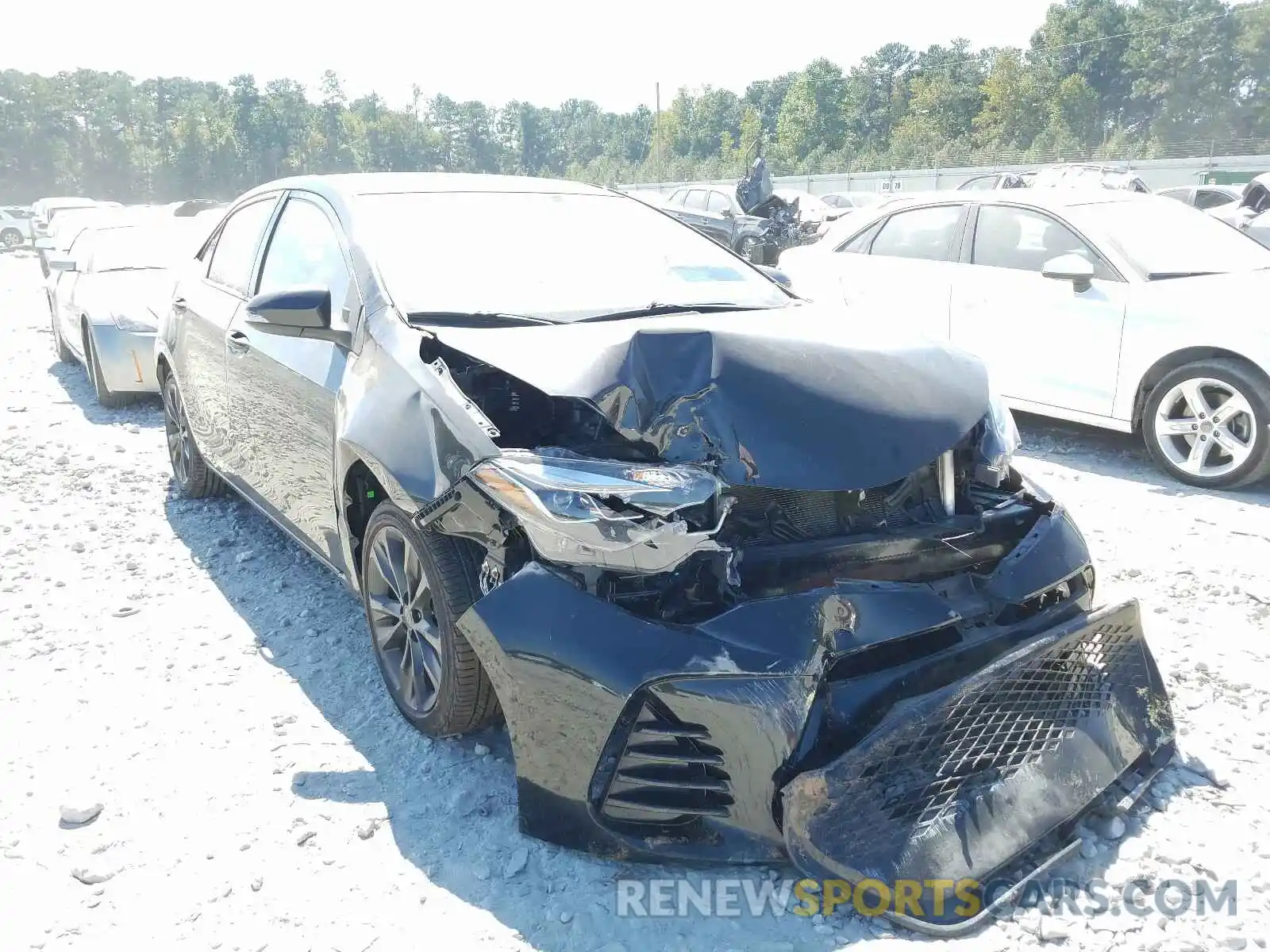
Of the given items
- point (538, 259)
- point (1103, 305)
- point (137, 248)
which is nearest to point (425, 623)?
point (538, 259)

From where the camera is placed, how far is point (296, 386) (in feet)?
11.6

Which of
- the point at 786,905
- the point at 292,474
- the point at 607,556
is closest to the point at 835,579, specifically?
the point at 607,556

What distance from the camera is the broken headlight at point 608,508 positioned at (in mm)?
2205

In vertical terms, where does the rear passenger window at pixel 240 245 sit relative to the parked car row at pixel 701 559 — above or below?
above

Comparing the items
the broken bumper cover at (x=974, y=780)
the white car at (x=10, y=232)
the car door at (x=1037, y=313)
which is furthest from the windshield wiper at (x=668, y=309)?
the white car at (x=10, y=232)

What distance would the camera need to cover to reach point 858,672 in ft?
7.41

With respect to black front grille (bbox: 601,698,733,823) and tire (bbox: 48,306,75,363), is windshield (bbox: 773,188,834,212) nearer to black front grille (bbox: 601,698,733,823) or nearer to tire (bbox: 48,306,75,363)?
tire (bbox: 48,306,75,363)

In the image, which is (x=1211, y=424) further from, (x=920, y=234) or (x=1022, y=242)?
(x=920, y=234)

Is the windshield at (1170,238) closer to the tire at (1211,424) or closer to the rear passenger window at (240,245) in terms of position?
the tire at (1211,424)

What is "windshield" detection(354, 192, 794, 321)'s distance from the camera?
3.21m

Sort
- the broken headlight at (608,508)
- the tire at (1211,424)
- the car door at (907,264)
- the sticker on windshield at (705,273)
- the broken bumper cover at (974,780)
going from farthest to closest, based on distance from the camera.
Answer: the car door at (907,264), the tire at (1211,424), the sticker on windshield at (705,273), the broken headlight at (608,508), the broken bumper cover at (974,780)

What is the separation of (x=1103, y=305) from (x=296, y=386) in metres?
4.55

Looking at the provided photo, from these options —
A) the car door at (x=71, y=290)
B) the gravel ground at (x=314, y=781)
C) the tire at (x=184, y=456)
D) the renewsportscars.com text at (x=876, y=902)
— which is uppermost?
the car door at (x=71, y=290)

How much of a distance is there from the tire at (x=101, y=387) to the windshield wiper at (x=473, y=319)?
5615mm
